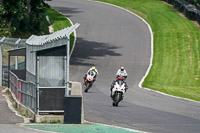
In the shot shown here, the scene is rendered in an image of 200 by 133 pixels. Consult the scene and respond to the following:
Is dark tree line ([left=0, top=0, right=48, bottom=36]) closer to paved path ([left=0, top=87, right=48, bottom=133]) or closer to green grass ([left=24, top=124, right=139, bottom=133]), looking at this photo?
paved path ([left=0, top=87, right=48, bottom=133])

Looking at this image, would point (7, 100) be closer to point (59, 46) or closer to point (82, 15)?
point (59, 46)

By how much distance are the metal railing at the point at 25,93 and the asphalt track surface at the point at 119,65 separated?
2033mm

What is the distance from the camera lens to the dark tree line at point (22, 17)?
46219 millimetres

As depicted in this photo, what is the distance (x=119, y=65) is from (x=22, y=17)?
8857 millimetres

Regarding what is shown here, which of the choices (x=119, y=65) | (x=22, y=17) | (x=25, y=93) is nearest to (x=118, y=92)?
(x=25, y=93)

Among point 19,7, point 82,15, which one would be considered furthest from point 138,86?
point 82,15

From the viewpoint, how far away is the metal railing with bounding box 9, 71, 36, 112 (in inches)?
780

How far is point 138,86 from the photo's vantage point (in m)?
38.2

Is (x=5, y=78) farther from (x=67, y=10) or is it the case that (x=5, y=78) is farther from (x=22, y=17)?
(x=67, y=10)

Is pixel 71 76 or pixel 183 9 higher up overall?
pixel 183 9

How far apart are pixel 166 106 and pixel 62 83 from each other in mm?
→ 9450

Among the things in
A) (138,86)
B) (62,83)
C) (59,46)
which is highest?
(59,46)

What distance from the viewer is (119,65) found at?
47.2 meters

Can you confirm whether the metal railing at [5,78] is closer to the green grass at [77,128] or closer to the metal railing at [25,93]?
the metal railing at [25,93]
